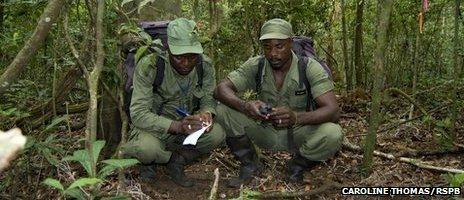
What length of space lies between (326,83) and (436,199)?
1372mm

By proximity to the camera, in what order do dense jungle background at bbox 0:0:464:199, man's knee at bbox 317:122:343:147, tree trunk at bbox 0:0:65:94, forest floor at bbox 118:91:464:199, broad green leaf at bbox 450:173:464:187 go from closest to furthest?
1. tree trunk at bbox 0:0:65:94
2. dense jungle background at bbox 0:0:464:199
3. broad green leaf at bbox 450:173:464:187
4. man's knee at bbox 317:122:343:147
5. forest floor at bbox 118:91:464:199

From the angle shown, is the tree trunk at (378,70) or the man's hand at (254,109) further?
the man's hand at (254,109)

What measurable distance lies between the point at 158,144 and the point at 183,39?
1018 millimetres

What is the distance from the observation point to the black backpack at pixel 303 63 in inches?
178

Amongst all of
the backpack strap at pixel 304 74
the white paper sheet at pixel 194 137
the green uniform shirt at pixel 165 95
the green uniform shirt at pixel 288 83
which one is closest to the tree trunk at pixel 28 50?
the green uniform shirt at pixel 165 95

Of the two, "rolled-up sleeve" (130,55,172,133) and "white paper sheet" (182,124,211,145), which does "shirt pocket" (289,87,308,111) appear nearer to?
"white paper sheet" (182,124,211,145)

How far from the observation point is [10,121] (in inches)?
172

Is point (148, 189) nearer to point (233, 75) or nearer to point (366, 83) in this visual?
point (233, 75)

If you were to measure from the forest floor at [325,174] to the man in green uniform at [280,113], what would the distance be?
0.19 m

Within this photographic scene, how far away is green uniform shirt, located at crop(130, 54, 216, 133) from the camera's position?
4.29 metres

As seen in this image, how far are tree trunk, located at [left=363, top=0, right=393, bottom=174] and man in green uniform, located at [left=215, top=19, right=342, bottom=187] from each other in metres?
0.29

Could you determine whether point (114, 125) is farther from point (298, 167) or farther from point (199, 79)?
point (298, 167)

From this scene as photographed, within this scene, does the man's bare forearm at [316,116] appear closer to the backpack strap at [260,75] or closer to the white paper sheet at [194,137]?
the backpack strap at [260,75]

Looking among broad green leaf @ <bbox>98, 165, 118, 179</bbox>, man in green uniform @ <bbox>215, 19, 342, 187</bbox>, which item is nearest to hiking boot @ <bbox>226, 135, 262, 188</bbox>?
man in green uniform @ <bbox>215, 19, 342, 187</bbox>
